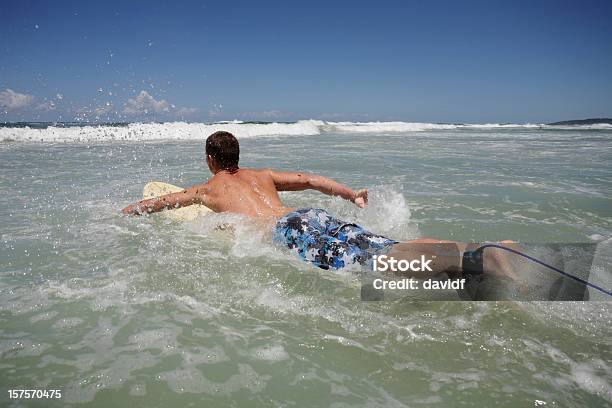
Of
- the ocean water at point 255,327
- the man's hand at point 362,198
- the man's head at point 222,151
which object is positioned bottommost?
the ocean water at point 255,327

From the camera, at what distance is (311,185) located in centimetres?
421

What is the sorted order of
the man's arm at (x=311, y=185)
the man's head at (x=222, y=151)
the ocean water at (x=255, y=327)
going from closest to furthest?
the ocean water at (x=255, y=327) < the man's head at (x=222, y=151) < the man's arm at (x=311, y=185)

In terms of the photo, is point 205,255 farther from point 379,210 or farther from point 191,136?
point 191,136

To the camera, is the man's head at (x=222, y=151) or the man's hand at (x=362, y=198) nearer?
the man's head at (x=222, y=151)

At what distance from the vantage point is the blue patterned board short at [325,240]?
3033 mm

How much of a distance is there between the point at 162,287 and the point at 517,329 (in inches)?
94.4

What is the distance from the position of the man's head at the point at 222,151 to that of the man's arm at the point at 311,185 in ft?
1.37

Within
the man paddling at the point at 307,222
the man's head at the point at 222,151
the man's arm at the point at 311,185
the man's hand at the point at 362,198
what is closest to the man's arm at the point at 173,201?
the man paddling at the point at 307,222

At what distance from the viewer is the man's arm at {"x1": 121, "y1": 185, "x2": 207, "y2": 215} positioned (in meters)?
3.74

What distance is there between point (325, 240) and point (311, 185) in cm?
115

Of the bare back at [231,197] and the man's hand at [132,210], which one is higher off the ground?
the bare back at [231,197]

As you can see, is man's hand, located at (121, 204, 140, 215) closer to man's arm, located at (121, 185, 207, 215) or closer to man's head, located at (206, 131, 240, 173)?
man's arm, located at (121, 185, 207, 215)

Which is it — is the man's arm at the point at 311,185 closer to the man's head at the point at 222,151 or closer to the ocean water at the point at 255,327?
the man's head at the point at 222,151

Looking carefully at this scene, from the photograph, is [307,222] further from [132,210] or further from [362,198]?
[132,210]
